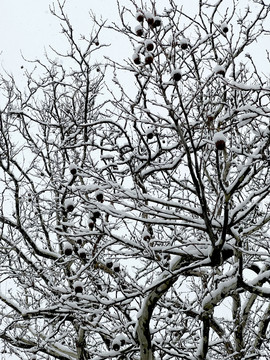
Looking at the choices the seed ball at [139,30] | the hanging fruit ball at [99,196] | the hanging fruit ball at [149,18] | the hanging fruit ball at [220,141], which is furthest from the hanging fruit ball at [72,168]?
the hanging fruit ball at [220,141]

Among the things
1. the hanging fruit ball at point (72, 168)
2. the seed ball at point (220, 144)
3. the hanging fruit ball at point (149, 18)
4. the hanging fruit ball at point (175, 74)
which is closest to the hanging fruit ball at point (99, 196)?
the hanging fruit ball at point (72, 168)

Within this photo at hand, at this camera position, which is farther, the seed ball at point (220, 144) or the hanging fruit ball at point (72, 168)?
the hanging fruit ball at point (72, 168)

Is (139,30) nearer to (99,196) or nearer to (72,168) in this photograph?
(72,168)

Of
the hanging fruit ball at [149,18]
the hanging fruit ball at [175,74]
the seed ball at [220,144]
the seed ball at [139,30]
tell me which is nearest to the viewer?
the seed ball at [220,144]

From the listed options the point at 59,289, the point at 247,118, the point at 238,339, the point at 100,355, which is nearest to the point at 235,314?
the point at 238,339

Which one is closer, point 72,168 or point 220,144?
point 220,144

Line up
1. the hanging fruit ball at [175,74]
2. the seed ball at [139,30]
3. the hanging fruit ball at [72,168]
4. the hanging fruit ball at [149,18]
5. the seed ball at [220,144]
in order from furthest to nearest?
1. the hanging fruit ball at [72,168]
2. the seed ball at [139,30]
3. the hanging fruit ball at [149,18]
4. the hanging fruit ball at [175,74]
5. the seed ball at [220,144]

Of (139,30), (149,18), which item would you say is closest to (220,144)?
(149,18)

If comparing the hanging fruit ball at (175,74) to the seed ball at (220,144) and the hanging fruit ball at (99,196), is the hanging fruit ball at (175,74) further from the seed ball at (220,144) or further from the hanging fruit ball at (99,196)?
the hanging fruit ball at (99,196)

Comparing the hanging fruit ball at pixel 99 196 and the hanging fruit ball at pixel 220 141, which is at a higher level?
the hanging fruit ball at pixel 99 196

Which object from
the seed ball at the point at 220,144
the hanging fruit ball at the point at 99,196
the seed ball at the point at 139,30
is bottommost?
the seed ball at the point at 220,144

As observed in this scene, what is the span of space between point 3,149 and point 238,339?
16.8 ft

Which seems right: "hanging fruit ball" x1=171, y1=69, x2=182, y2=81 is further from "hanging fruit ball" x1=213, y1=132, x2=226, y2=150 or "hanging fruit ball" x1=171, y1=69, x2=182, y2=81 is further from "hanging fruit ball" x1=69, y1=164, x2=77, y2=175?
"hanging fruit ball" x1=69, y1=164, x2=77, y2=175

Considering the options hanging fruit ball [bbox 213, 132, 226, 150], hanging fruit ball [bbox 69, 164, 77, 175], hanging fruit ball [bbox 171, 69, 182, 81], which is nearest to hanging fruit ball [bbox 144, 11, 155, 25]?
hanging fruit ball [bbox 171, 69, 182, 81]
